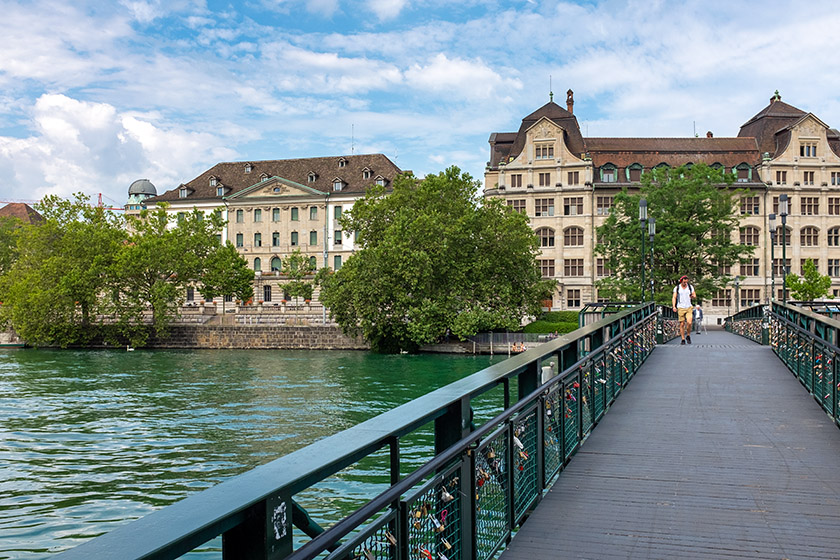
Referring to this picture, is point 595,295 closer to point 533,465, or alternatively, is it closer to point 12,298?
point 12,298

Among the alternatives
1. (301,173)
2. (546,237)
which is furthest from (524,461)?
(301,173)

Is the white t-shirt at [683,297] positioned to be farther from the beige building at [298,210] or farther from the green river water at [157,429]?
the beige building at [298,210]

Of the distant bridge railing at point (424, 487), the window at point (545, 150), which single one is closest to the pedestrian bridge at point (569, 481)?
the distant bridge railing at point (424, 487)

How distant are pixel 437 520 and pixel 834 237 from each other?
7393 centimetres

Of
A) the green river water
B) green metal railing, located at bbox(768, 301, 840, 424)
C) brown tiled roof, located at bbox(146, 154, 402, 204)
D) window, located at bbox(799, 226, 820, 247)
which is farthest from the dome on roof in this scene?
green metal railing, located at bbox(768, 301, 840, 424)

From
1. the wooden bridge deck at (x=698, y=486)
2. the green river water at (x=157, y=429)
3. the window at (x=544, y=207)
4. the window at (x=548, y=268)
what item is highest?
the window at (x=544, y=207)

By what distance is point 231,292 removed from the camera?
6650cm

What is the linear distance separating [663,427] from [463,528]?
5538 mm

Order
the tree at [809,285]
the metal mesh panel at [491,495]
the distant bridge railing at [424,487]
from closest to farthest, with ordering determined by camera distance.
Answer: the distant bridge railing at [424,487] → the metal mesh panel at [491,495] → the tree at [809,285]

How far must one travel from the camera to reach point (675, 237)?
160 ft

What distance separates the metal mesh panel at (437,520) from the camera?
12.4 feet

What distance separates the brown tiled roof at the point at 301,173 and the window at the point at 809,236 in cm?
4007

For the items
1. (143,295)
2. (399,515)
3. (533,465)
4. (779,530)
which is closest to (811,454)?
(779,530)

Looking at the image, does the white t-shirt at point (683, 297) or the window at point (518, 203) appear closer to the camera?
the white t-shirt at point (683, 297)
